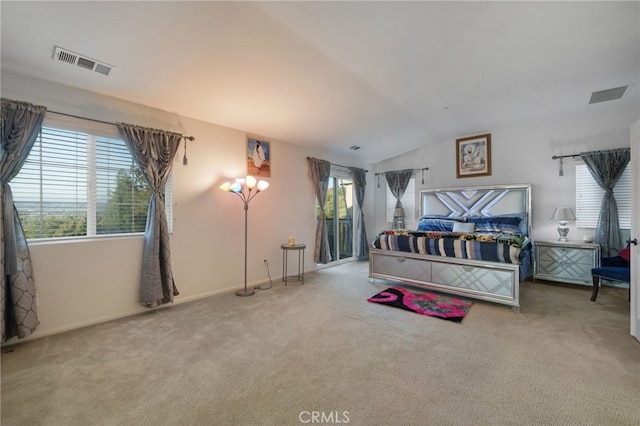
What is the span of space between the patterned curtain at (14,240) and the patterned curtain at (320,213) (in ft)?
12.2

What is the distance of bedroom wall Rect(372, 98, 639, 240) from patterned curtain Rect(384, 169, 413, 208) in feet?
3.11

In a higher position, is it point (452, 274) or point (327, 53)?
point (327, 53)

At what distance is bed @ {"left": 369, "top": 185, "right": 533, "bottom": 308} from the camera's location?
3.30 metres

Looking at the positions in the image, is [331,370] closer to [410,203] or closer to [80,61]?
[80,61]

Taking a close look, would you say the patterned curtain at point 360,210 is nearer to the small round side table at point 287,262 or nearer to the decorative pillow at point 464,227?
the small round side table at point 287,262

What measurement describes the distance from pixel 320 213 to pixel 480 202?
313cm

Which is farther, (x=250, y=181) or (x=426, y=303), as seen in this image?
(x=250, y=181)

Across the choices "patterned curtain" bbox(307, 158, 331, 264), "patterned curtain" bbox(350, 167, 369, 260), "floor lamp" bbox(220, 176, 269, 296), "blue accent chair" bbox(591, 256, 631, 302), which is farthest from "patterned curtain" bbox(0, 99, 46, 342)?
"blue accent chair" bbox(591, 256, 631, 302)

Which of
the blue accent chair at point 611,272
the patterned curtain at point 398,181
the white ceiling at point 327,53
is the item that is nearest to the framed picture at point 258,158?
the white ceiling at point 327,53

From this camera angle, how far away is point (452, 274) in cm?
363

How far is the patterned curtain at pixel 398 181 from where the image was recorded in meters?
6.26

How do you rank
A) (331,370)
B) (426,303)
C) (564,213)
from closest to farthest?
1. (331,370)
2. (426,303)
3. (564,213)

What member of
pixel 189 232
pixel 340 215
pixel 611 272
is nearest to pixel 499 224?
pixel 611 272

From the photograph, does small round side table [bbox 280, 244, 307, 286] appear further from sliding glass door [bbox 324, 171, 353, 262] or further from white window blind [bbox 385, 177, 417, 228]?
white window blind [bbox 385, 177, 417, 228]
